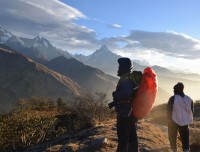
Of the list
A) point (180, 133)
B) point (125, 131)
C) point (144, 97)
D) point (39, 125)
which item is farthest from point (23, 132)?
point (144, 97)

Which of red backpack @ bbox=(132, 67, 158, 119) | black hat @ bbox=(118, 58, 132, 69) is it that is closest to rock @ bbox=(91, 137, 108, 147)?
red backpack @ bbox=(132, 67, 158, 119)

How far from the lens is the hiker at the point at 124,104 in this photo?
7.78 metres

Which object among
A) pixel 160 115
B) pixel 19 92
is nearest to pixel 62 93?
pixel 19 92

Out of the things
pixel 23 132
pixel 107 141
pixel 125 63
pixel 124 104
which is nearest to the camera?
pixel 124 104

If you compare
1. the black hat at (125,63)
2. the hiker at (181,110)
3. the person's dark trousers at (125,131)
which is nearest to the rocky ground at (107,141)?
the hiker at (181,110)

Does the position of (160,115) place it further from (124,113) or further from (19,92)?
(19,92)

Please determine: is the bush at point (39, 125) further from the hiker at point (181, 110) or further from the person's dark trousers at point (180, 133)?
the hiker at point (181, 110)

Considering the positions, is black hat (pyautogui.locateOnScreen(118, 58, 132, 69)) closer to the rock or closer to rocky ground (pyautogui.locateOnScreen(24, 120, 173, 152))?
rocky ground (pyautogui.locateOnScreen(24, 120, 173, 152))

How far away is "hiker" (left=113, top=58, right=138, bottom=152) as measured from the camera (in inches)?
306

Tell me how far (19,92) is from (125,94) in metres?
196

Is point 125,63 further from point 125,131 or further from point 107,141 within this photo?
point 107,141

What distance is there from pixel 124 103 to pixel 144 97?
430mm

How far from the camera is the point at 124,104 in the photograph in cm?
779

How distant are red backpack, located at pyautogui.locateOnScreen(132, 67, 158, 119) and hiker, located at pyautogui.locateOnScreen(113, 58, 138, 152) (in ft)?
0.40
